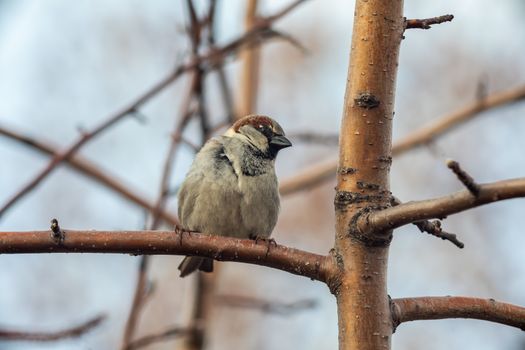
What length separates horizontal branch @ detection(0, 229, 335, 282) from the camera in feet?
5.99

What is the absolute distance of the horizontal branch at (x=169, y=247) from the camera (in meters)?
1.83

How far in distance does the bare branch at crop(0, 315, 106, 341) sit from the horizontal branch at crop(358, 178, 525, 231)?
1012 millimetres

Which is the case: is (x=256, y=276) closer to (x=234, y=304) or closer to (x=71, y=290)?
(x=71, y=290)

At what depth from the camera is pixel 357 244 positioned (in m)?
1.81

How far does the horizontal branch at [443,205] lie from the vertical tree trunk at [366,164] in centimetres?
6

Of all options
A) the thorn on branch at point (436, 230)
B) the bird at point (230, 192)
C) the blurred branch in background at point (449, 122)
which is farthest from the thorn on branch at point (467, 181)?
the blurred branch in background at point (449, 122)

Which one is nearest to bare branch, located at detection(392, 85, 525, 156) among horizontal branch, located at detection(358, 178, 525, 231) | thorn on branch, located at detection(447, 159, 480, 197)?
horizontal branch, located at detection(358, 178, 525, 231)

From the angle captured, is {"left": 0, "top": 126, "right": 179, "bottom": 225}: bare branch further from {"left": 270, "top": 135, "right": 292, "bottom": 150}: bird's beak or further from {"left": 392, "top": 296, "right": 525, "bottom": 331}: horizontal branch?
{"left": 392, "top": 296, "right": 525, "bottom": 331}: horizontal branch

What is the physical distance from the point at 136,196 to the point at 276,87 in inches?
236

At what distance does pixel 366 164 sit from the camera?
74.3 inches

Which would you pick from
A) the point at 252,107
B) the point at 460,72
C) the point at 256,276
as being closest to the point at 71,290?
the point at 256,276

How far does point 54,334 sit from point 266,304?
2.22 meters

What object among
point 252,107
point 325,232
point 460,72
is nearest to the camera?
point 252,107

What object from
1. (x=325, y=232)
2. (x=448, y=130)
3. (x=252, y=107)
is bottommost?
(x=448, y=130)
